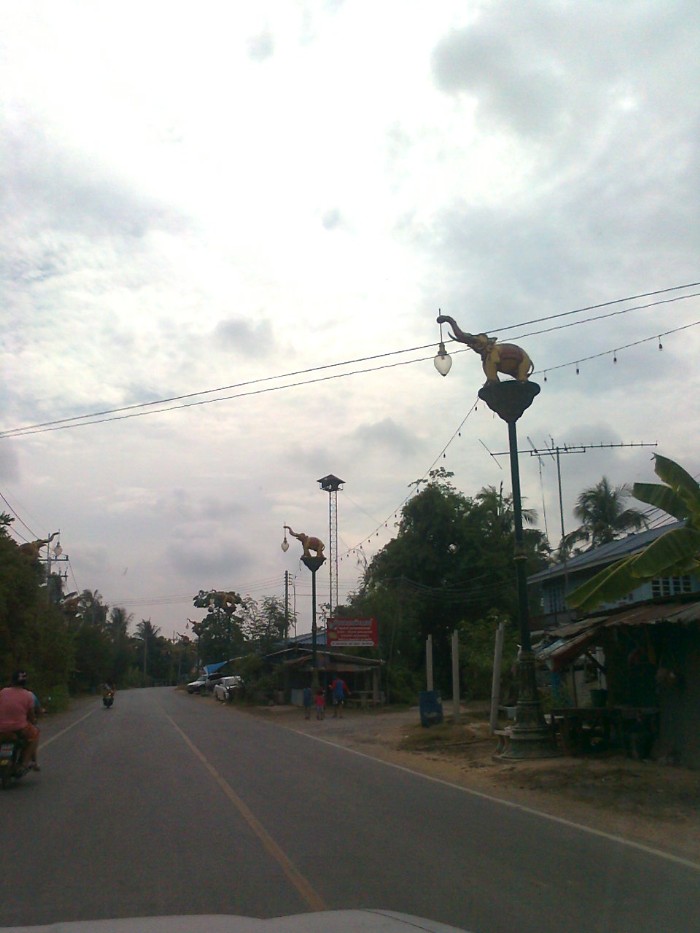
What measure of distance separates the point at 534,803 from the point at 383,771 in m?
4.96

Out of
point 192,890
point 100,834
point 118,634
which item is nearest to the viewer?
point 192,890

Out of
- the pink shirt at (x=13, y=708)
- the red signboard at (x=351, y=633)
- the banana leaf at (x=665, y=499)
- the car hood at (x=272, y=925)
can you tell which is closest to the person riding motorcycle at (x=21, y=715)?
the pink shirt at (x=13, y=708)

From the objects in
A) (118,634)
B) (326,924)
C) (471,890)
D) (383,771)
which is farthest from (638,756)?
(118,634)

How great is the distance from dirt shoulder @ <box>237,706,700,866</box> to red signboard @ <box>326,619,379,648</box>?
1803cm

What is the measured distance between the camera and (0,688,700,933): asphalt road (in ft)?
21.9

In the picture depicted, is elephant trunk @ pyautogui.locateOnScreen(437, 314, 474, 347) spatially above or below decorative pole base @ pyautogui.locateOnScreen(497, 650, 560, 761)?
above

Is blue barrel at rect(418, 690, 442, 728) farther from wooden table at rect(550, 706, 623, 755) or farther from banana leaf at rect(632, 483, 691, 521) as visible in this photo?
banana leaf at rect(632, 483, 691, 521)

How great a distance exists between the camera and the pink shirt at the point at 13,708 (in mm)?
13305

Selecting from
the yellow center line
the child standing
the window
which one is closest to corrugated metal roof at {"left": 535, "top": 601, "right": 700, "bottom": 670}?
the yellow center line

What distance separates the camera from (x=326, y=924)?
4.38 meters

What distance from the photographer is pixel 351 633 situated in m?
43.7

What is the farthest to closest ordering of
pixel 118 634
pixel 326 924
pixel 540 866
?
1. pixel 118 634
2. pixel 540 866
3. pixel 326 924

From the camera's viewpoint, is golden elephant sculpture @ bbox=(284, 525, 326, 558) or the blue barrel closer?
the blue barrel

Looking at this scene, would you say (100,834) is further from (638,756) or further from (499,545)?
(499,545)
